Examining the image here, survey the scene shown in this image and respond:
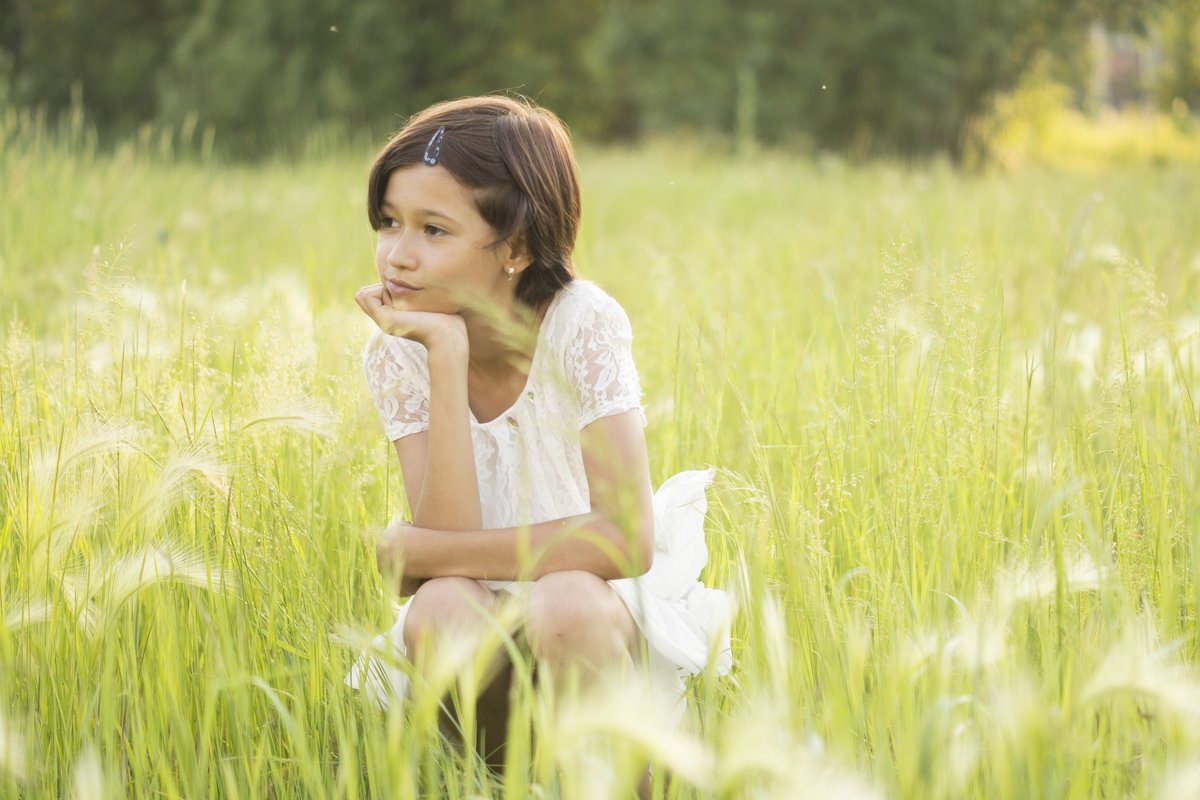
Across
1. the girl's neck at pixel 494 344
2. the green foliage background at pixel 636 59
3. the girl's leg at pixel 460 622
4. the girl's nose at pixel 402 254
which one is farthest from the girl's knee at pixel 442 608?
the green foliage background at pixel 636 59

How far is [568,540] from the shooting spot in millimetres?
1730

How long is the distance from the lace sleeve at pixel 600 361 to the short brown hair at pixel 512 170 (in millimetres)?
145

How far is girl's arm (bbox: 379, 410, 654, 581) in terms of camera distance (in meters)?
1.72

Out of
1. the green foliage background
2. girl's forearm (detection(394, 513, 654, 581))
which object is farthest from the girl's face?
the green foliage background

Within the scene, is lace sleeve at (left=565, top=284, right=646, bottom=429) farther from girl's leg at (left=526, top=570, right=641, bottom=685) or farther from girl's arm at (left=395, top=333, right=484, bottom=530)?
girl's leg at (left=526, top=570, right=641, bottom=685)

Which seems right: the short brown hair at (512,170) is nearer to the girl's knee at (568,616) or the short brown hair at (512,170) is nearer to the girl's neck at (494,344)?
the girl's neck at (494,344)

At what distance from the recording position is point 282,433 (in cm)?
219

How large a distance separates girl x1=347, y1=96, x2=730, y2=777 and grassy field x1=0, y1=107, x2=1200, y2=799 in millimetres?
117

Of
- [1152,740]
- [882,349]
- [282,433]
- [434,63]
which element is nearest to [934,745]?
[1152,740]

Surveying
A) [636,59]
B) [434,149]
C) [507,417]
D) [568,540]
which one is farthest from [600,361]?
[636,59]

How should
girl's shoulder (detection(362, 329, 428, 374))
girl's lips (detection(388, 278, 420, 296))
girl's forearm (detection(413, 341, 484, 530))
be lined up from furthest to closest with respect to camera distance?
girl's shoulder (detection(362, 329, 428, 374)) < girl's lips (detection(388, 278, 420, 296)) < girl's forearm (detection(413, 341, 484, 530))

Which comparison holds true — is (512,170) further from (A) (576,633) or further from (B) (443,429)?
(A) (576,633)

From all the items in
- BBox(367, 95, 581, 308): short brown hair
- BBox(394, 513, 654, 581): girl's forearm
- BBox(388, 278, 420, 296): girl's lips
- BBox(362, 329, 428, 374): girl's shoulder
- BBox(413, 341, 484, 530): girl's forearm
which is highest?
BBox(367, 95, 581, 308): short brown hair

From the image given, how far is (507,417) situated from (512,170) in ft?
1.47
